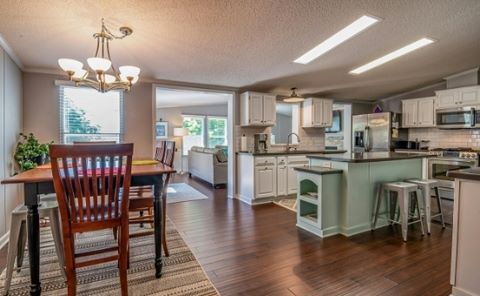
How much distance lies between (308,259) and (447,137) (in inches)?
196

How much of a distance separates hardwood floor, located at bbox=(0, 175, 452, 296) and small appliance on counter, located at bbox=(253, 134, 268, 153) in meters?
1.85

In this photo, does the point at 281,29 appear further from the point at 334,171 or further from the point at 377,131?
the point at 377,131

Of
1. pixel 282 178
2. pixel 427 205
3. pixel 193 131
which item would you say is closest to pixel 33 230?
pixel 282 178

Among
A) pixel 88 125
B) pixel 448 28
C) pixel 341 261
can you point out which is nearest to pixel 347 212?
pixel 341 261

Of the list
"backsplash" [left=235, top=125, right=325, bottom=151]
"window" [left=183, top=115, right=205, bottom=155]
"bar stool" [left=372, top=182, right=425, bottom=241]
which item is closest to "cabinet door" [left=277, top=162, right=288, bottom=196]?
"backsplash" [left=235, top=125, right=325, bottom=151]

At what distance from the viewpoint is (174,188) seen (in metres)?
5.89

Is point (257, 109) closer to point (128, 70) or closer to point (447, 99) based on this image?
point (128, 70)

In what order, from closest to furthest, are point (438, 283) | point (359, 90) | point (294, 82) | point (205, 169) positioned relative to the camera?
point (438, 283) → point (294, 82) → point (359, 90) → point (205, 169)

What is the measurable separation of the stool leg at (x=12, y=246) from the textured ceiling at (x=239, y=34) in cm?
173

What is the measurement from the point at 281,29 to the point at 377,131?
441 cm

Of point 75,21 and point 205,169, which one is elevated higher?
point 75,21

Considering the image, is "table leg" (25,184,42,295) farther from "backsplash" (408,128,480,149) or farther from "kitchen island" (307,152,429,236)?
"backsplash" (408,128,480,149)

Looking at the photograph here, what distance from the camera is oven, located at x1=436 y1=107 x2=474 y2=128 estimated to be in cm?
473

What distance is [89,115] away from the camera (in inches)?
157
